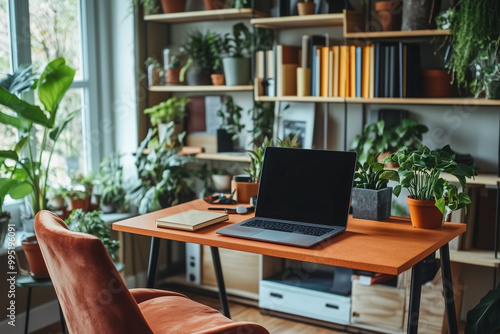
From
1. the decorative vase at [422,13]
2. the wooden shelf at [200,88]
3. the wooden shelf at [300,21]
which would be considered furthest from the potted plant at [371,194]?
the wooden shelf at [200,88]

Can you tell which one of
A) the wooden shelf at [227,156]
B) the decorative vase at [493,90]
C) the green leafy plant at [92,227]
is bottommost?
the green leafy plant at [92,227]

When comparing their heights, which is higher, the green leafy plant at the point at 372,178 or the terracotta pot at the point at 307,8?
the terracotta pot at the point at 307,8

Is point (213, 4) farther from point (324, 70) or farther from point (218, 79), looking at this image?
point (324, 70)

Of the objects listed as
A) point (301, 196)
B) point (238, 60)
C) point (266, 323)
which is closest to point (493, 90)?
point (301, 196)

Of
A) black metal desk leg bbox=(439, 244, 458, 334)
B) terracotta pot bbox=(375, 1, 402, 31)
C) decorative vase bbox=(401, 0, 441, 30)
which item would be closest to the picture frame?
terracotta pot bbox=(375, 1, 402, 31)

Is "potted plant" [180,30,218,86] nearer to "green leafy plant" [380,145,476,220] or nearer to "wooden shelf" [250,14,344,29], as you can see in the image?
"wooden shelf" [250,14,344,29]

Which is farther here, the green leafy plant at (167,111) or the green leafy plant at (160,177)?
the green leafy plant at (167,111)

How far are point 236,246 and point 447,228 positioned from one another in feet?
2.64

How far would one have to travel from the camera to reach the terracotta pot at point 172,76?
12.7ft

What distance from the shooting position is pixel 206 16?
12.3ft

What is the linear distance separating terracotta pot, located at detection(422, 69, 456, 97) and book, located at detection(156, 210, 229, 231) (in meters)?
1.45

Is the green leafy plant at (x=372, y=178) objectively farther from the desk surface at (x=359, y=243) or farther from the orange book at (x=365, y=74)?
the orange book at (x=365, y=74)

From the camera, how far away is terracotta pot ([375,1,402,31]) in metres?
3.17

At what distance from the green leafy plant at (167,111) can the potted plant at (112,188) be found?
1.10 feet
